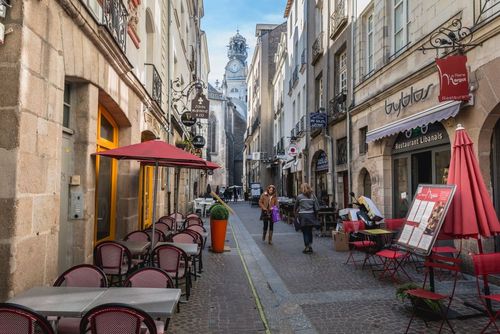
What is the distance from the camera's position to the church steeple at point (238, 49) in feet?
320

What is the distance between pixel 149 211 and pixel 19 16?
28.7ft

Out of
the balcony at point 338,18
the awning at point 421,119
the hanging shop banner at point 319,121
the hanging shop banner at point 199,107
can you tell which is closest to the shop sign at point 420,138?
the awning at point 421,119

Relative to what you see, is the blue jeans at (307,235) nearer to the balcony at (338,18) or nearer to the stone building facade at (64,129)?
the stone building facade at (64,129)

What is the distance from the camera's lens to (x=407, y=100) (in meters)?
9.48

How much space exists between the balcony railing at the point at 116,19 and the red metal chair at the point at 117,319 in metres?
4.88

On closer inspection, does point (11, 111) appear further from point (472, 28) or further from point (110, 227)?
point (472, 28)

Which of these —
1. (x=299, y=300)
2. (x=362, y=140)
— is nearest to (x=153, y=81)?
(x=362, y=140)

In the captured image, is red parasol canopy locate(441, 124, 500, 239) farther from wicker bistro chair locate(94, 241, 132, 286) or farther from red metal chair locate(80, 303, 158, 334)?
wicker bistro chair locate(94, 241, 132, 286)

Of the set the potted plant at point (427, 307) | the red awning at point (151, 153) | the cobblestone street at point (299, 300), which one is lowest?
the cobblestone street at point (299, 300)

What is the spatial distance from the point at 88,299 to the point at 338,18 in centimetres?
1422

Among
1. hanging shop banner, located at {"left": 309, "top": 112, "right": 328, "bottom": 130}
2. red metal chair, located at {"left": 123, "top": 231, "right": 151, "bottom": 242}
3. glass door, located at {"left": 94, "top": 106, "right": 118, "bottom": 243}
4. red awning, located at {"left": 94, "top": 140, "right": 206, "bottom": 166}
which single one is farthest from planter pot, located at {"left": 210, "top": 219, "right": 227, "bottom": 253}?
hanging shop banner, located at {"left": 309, "top": 112, "right": 328, "bottom": 130}

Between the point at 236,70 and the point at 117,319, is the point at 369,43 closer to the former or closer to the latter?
the point at 117,319

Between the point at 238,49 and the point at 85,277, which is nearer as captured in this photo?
the point at 85,277

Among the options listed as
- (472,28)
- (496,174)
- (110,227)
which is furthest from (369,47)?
(110,227)
